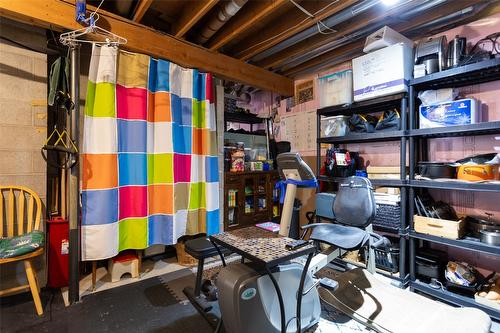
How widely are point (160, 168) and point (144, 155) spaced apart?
21 centimetres

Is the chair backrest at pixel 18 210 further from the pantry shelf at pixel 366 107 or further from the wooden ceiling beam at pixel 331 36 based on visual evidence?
the pantry shelf at pixel 366 107

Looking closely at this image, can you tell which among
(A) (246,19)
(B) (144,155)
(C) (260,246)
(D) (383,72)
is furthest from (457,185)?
(B) (144,155)

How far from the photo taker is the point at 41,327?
5.92 ft

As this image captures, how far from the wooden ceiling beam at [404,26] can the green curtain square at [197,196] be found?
220 cm

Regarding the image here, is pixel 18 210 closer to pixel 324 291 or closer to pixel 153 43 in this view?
pixel 153 43

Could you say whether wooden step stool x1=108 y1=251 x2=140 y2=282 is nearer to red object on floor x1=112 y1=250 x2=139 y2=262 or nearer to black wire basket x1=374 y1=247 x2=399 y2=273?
red object on floor x1=112 y1=250 x2=139 y2=262

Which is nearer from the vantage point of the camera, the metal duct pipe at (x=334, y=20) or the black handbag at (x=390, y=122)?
the metal duct pipe at (x=334, y=20)

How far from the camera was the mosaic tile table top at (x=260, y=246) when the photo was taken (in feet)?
4.10

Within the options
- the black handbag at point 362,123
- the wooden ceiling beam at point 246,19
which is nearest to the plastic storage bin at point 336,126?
the black handbag at point 362,123

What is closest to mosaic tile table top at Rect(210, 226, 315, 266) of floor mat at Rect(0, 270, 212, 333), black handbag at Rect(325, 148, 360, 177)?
floor mat at Rect(0, 270, 212, 333)

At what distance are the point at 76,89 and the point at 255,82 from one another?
2.11 meters

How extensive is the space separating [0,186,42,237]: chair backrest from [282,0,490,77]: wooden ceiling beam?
3421 millimetres

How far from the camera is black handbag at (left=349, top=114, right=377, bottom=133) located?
8.98 feet

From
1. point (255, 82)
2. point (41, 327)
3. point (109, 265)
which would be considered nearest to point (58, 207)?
point (109, 265)
